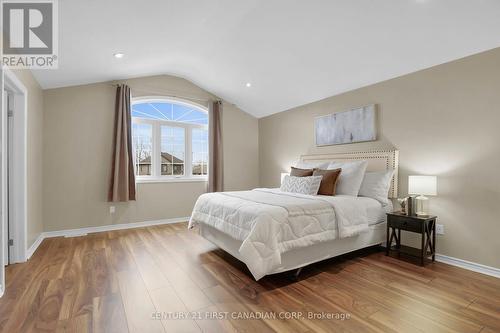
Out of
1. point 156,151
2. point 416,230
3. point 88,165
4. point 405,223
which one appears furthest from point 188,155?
point 416,230

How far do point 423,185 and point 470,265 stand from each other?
3.03 feet

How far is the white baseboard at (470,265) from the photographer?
93.4 inches

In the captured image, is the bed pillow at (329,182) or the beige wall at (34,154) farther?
the bed pillow at (329,182)

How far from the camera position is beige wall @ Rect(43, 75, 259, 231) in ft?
12.2

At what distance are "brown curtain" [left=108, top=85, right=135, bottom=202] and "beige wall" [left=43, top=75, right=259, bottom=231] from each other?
15 centimetres

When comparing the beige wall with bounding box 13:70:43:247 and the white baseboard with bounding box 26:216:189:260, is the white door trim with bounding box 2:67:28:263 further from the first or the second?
the white baseboard with bounding box 26:216:189:260

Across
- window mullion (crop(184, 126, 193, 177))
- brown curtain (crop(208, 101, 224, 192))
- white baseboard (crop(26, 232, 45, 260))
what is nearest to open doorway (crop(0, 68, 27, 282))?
white baseboard (crop(26, 232, 45, 260))

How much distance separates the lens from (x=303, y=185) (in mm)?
3188

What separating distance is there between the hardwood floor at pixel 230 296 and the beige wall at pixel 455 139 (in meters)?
0.42

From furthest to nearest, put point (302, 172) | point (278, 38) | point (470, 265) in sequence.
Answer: point (302, 172) < point (278, 38) < point (470, 265)

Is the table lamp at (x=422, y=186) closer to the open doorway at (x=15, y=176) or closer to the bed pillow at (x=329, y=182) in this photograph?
the bed pillow at (x=329, y=182)

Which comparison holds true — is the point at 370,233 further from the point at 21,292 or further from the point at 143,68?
the point at 143,68

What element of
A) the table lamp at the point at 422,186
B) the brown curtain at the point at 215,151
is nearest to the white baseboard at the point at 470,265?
the table lamp at the point at 422,186

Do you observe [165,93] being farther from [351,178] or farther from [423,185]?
[423,185]
